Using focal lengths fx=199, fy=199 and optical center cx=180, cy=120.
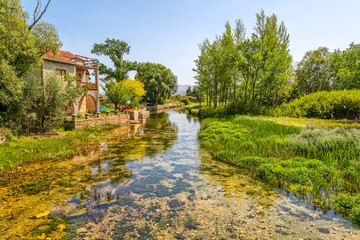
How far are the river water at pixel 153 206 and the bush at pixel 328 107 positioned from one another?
17652 mm

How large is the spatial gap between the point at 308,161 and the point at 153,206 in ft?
23.3

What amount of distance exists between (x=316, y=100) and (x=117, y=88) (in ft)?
91.8

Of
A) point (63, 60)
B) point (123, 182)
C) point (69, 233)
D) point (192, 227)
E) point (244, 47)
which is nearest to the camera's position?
point (69, 233)

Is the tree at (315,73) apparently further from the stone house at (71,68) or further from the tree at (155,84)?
the stone house at (71,68)

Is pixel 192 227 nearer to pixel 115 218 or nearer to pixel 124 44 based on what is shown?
pixel 115 218

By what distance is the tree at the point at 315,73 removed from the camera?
39.5m

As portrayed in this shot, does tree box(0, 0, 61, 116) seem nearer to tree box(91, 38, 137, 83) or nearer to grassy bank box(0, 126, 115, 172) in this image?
grassy bank box(0, 126, 115, 172)

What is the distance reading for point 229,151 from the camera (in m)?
12.1

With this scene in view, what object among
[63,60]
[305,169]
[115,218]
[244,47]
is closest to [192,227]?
[115,218]

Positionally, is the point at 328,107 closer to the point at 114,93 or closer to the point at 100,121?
the point at 100,121

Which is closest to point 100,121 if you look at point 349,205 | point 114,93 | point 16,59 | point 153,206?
point 114,93

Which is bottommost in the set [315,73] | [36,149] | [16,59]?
[36,149]

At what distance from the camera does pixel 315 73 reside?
40281 mm

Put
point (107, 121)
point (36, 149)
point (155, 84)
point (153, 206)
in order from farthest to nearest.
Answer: point (155, 84) → point (107, 121) → point (36, 149) → point (153, 206)
